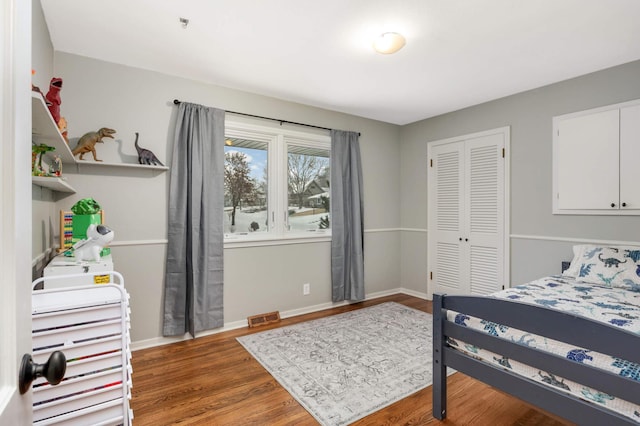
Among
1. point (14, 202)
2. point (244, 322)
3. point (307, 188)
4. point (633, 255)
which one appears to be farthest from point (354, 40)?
point (244, 322)

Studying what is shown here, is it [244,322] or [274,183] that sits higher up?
[274,183]

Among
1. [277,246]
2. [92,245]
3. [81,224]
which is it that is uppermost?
[81,224]

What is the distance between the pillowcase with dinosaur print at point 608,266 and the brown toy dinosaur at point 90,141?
4065 millimetres

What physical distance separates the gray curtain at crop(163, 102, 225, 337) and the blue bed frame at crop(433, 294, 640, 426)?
7.07 feet

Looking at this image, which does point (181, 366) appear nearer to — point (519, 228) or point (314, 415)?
point (314, 415)

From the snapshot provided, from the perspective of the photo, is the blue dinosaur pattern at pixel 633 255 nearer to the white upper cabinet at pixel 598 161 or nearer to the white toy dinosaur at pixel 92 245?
A: the white upper cabinet at pixel 598 161

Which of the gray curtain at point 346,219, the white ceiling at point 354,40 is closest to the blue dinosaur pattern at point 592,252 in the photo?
the white ceiling at point 354,40

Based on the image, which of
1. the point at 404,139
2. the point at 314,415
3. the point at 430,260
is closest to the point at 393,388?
the point at 314,415

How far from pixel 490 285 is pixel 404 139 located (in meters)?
2.31

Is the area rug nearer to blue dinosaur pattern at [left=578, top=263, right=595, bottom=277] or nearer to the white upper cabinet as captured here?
blue dinosaur pattern at [left=578, top=263, right=595, bottom=277]

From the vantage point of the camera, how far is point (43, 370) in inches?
25.3

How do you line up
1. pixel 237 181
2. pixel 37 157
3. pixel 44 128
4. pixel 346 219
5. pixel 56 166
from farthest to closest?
1. pixel 346 219
2. pixel 237 181
3. pixel 56 166
4. pixel 37 157
5. pixel 44 128

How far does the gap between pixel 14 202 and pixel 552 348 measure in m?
1.98

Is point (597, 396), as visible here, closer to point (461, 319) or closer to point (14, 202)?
point (461, 319)
